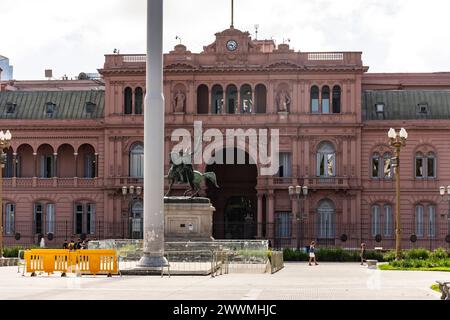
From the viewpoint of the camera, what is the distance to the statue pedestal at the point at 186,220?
5972 cm

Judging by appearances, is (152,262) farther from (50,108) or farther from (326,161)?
(50,108)

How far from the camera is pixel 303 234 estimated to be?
88.6 m

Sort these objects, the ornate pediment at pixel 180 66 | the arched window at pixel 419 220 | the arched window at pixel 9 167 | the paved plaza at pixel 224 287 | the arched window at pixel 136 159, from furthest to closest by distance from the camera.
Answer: the arched window at pixel 9 167, the arched window at pixel 136 159, the ornate pediment at pixel 180 66, the arched window at pixel 419 220, the paved plaza at pixel 224 287

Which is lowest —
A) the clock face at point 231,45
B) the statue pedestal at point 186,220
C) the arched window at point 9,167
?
the statue pedestal at point 186,220

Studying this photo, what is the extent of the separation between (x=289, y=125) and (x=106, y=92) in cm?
1621

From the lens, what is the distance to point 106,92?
92500 millimetres

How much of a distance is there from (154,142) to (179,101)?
4936cm

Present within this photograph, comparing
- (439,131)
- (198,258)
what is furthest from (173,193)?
(198,258)

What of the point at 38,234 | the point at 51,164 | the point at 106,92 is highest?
the point at 106,92

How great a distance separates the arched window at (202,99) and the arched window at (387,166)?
51.8 ft

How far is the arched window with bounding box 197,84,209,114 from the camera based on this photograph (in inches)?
3620

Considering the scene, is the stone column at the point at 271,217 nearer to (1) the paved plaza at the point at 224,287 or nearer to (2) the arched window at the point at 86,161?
(2) the arched window at the point at 86,161

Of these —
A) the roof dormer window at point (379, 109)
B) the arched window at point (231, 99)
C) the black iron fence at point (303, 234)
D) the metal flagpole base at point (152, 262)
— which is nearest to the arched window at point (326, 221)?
the black iron fence at point (303, 234)

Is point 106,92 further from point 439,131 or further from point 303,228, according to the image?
point 439,131
